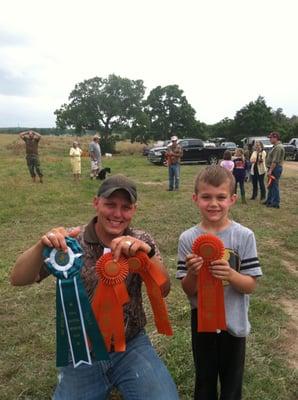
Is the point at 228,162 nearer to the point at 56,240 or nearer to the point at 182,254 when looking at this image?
the point at 182,254

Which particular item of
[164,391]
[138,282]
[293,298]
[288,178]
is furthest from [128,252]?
[288,178]

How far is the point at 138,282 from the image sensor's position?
2256 mm

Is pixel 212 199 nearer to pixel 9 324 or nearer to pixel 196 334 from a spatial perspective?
pixel 196 334

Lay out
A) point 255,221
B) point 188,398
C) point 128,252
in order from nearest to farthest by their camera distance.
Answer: point 128,252
point 188,398
point 255,221

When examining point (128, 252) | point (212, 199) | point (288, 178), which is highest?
point (212, 199)

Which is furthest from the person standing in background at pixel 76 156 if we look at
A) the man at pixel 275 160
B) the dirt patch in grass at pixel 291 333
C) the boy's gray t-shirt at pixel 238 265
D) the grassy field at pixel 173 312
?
the boy's gray t-shirt at pixel 238 265

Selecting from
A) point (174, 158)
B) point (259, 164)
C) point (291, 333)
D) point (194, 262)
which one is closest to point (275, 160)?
point (259, 164)

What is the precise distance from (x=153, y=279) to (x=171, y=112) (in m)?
55.7

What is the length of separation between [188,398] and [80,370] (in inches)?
37.3

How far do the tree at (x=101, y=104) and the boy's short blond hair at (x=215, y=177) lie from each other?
4843cm

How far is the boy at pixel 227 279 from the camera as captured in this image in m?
2.08

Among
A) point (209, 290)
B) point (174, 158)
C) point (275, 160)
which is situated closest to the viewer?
point (209, 290)

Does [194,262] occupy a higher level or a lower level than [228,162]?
higher

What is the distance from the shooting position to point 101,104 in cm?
4972
